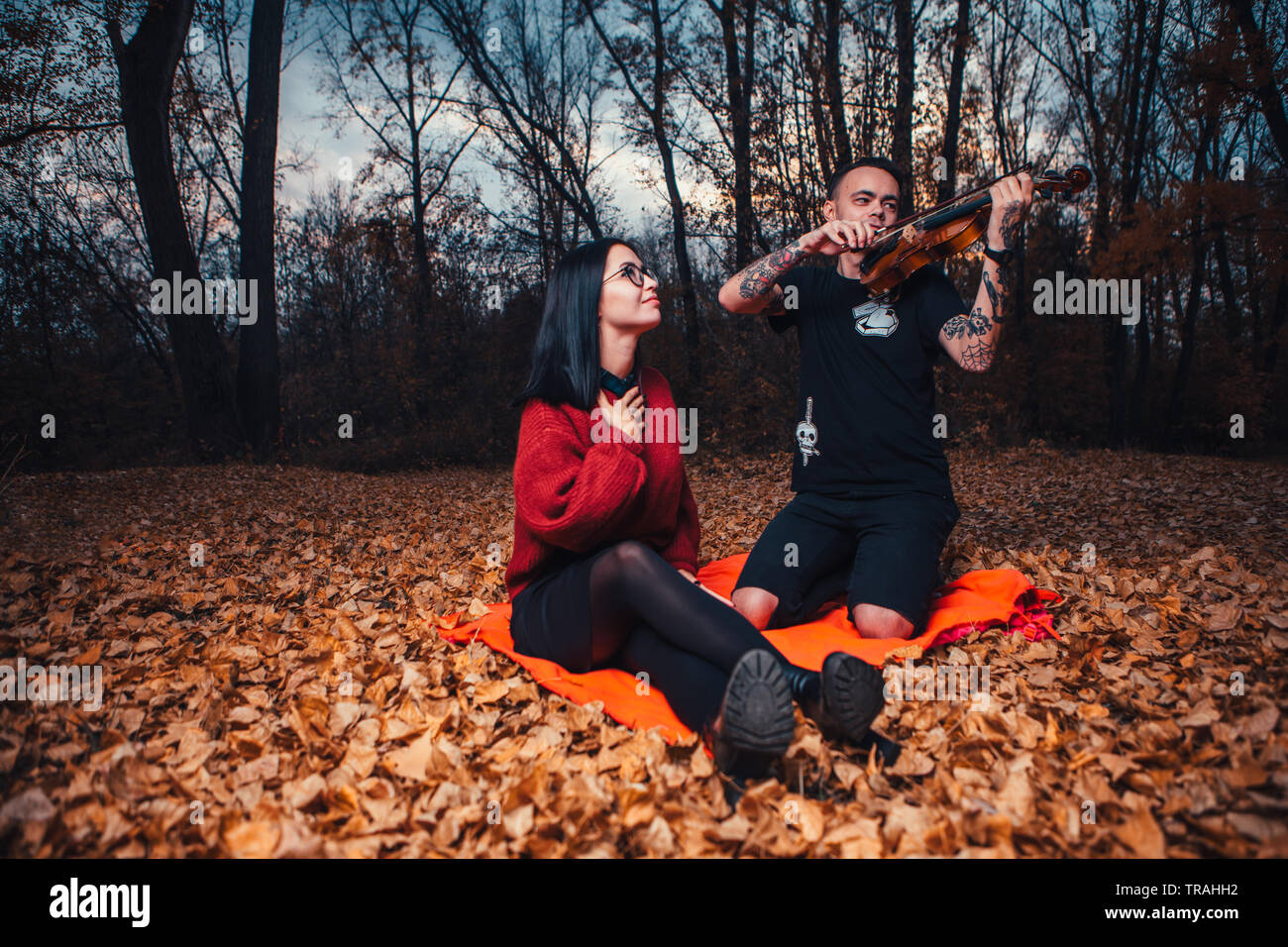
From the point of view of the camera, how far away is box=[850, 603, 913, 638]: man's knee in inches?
99.0

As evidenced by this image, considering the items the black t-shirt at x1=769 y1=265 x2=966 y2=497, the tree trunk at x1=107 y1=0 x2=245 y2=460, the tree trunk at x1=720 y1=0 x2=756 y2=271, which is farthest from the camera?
the tree trunk at x1=720 y1=0 x2=756 y2=271

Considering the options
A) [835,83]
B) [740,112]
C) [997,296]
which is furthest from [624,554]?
[740,112]

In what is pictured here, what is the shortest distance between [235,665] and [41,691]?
1.74ft

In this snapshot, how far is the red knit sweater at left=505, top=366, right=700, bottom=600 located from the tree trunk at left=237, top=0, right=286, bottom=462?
33.8 feet

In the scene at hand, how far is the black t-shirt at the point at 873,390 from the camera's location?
286 centimetres

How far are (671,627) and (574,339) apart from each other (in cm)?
100

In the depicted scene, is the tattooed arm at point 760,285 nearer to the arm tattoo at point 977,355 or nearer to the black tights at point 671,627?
the arm tattoo at point 977,355

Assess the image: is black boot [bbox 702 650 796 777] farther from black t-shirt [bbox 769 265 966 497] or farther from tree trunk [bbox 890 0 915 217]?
tree trunk [bbox 890 0 915 217]

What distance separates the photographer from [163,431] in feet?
53.1

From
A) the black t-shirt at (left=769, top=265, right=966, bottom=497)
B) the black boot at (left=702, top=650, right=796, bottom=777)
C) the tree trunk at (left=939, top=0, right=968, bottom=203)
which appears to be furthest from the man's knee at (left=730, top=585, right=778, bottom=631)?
the tree trunk at (left=939, top=0, right=968, bottom=203)

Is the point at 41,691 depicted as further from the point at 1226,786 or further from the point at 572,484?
the point at 1226,786

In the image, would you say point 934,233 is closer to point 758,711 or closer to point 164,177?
point 758,711

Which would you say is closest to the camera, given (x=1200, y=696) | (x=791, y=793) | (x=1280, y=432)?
(x=791, y=793)
